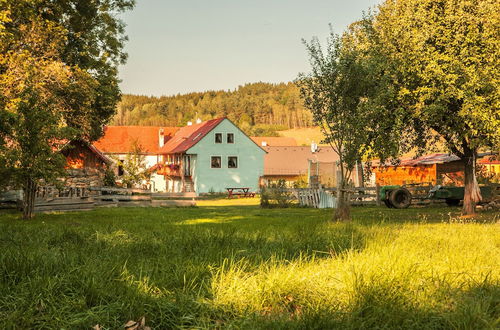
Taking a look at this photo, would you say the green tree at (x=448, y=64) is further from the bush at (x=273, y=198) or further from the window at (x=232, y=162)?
the window at (x=232, y=162)

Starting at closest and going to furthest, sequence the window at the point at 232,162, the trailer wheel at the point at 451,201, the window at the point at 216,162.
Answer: the trailer wheel at the point at 451,201 < the window at the point at 216,162 < the window at the point at 232,162

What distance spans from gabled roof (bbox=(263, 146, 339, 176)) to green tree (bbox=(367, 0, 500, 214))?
48.6m

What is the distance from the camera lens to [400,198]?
29891 mm

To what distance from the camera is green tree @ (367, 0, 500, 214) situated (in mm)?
19534

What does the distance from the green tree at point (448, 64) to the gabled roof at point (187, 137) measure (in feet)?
126

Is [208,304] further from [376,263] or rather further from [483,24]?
[483,24]

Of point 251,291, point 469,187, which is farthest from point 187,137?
point 251,291

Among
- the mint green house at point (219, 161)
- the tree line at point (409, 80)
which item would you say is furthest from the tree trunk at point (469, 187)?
the mint green house at point (219, 161)

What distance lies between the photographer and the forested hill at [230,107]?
14900 centimetres

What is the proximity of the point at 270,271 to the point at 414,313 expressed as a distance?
1643mm

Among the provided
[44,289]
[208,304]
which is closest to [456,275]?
[208,304]

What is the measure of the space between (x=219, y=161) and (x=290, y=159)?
1737cm

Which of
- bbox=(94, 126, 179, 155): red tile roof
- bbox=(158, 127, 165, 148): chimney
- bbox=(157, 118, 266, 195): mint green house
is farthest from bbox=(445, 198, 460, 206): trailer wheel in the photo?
bbox=(158, 127, 165, 148): chimney

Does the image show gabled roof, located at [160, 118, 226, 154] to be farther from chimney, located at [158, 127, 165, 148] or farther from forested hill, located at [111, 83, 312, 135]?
forested hill, located at [111, 83, 312, 135]
